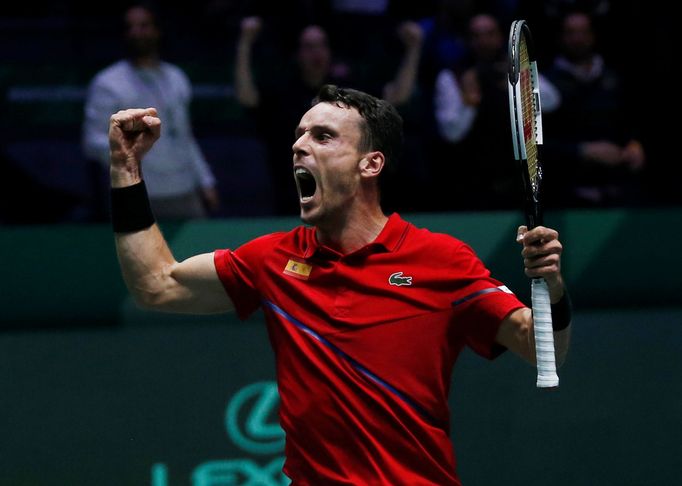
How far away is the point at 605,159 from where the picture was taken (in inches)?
273

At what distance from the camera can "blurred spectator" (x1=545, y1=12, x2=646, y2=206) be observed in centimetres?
684

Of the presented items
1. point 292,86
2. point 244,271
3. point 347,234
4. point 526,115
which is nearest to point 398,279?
point 347,234

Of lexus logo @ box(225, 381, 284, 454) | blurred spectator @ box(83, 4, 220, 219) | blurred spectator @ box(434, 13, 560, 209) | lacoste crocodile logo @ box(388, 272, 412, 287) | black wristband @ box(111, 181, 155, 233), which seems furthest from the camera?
blurred spectator @ box(83, 4, 220, 219)

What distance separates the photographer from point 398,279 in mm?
3854

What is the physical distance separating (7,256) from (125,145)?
2010 millimetres

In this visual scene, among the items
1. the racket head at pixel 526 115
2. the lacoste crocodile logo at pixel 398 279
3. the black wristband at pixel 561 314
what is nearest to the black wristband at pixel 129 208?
the lacoste crocodile logo at pixel 398 279

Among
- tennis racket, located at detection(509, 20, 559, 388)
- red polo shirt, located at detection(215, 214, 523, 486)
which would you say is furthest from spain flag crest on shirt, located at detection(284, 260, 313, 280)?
tennis racket, located at detection(509, 20, 559, 388)

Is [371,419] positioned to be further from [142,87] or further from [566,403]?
[142,87]

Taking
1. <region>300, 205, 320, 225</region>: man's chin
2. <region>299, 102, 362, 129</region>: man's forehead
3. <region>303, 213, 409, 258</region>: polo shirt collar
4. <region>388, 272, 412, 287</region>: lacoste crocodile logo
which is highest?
<region>299, 102, 362, 129</region>: man's forehead

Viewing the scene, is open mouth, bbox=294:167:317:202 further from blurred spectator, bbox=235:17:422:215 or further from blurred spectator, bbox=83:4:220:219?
blurred spectator, bbox=83:4:220:219

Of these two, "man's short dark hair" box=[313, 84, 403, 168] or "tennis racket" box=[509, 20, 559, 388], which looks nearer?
"tennis racket" box=[509, 20, 559, 388]

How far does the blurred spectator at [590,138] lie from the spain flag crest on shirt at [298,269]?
3.11 meters

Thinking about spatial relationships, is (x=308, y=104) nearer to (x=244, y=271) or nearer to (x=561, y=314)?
(x=244, y=271)

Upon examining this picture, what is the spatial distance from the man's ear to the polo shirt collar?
6.1 inches
